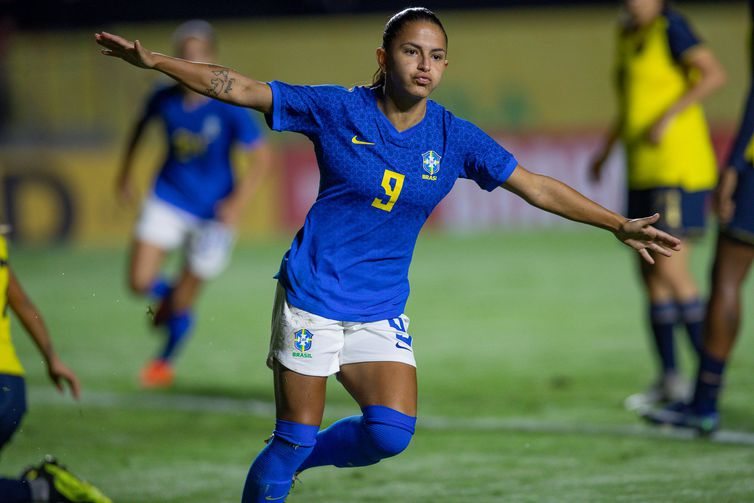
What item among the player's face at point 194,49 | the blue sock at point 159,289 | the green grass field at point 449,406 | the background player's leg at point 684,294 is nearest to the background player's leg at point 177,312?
the blue sock at point 159,289

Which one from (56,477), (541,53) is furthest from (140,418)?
(541,53)

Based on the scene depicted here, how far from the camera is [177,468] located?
232 inches

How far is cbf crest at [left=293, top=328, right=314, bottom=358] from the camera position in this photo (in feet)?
14.3

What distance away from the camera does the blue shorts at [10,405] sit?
424cm

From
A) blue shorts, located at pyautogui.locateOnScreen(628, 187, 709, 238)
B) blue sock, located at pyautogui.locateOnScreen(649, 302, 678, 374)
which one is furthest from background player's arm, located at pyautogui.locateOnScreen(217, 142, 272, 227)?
blue sock, located at pyautogui.locateOnScreen(649, 302, 678, 374)

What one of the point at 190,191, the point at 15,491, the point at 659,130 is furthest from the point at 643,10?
the point at 15,491

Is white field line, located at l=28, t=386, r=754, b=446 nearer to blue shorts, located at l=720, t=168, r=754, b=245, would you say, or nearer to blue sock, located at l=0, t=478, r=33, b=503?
blue shorts, located at l=720, t=168, r=754, b=245

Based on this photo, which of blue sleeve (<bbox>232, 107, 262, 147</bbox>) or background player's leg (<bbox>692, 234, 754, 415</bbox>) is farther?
blue sleeve (<bbox>232, 107, 262, 147</bbox>)

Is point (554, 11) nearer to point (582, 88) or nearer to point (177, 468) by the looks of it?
point (582, 88)

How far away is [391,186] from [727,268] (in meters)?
2.47

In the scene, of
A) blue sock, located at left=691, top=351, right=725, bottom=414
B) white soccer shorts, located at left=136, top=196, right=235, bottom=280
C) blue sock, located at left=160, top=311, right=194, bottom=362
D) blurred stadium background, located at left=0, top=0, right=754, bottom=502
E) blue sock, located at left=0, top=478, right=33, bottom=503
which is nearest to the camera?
blue sock, located at left=0, top=478, right=33, bottom=503

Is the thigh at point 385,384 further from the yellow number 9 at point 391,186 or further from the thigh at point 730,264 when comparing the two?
the thigh at point 730,264

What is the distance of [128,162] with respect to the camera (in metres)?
8.86

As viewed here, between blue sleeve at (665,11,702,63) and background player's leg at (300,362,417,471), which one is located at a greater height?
blue sleeve at (665,11,702,63)
